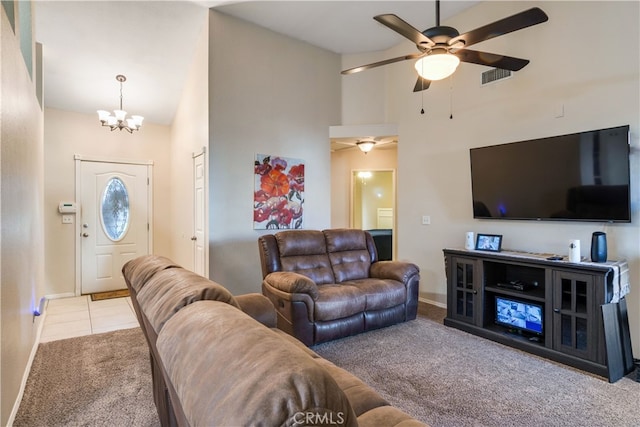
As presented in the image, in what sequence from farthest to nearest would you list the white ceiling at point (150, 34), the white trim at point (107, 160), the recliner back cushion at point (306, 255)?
1. the white trim at point (107, 160)
2. the white ceiling at point (150, 34)
3. the recliner back cushion at point (306, 255)

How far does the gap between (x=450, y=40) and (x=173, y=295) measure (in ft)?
8.09

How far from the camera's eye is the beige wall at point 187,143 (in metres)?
4.11

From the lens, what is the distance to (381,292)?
3.40m

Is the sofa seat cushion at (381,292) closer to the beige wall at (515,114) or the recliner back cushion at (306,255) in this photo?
the recliner back cushion at (306,255)

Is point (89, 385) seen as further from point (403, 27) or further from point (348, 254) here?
point (403, 27)

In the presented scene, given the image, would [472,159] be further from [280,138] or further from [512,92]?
[280,138]

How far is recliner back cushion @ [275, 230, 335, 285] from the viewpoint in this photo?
354cm

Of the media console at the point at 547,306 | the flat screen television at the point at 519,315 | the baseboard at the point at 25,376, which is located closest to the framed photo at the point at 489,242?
the media console at the point at 547,306

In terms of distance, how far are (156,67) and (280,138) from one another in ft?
6.32

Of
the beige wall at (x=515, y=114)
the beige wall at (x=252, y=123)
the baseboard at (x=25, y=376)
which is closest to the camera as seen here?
the baseboard at (x=25, y=376)

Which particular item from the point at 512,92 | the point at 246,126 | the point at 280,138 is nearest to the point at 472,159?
the point at 512,92

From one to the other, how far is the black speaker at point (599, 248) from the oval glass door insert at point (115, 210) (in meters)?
6.15

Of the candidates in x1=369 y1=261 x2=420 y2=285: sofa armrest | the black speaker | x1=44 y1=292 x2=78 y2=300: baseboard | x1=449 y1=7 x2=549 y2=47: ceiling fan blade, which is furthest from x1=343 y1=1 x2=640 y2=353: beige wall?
x1=44 y1=292 x2=78 y2=300: baseboard

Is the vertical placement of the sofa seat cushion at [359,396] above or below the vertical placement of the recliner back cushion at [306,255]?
below
